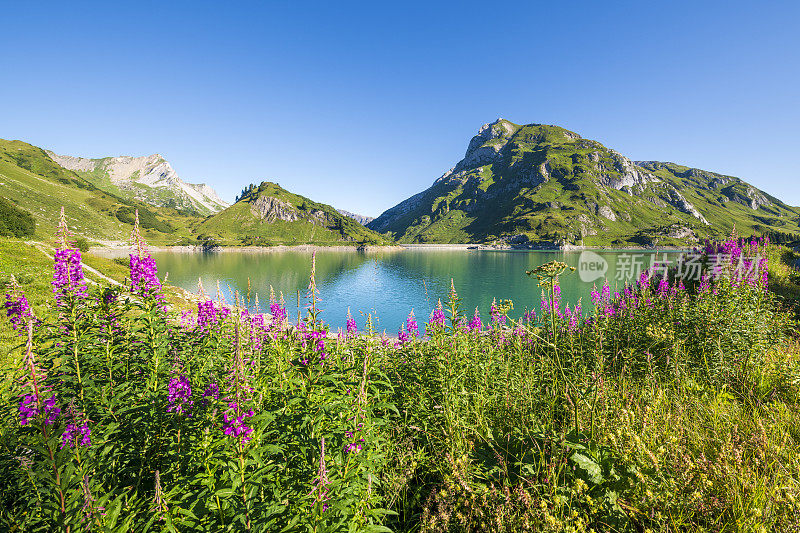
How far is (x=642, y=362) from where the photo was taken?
23.1 feet

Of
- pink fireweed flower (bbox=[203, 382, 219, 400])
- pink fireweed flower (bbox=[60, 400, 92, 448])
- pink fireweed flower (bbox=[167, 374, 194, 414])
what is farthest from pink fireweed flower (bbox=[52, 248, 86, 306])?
pink fireweed flower (bbox=[203, 382, 219, 400])

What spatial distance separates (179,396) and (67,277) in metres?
3.44

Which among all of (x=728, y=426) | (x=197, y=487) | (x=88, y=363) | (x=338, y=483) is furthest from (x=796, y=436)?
(x=88, y=363)

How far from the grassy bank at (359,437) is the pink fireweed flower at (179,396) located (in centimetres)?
3

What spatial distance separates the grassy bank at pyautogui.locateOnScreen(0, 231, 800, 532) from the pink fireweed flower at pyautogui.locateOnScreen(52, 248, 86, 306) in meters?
0.05

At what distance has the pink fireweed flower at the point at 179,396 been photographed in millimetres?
3945

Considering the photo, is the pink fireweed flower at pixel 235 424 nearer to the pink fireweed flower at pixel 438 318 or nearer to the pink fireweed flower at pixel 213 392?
the pink fireweed flower at pixel 213 392

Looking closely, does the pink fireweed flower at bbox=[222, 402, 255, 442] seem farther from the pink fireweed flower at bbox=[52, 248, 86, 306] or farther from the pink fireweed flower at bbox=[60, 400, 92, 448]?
the pink fireweed flower at bbox=[52, 248, 86, 306]

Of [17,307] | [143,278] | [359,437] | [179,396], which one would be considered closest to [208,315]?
[143,278]

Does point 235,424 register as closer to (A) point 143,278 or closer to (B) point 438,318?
(A) point 143,278

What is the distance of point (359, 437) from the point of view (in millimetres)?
3512

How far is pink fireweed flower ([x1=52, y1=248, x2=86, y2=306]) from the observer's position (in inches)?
198

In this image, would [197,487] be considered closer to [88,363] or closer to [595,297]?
[88,363]

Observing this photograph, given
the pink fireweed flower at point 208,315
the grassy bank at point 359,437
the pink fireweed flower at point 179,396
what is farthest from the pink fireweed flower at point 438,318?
the pink fireweed flower at point 208,315
